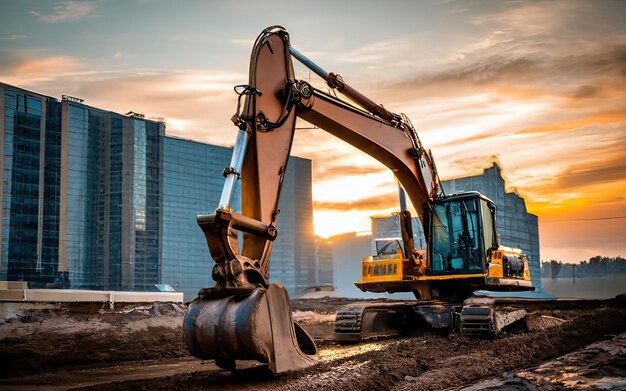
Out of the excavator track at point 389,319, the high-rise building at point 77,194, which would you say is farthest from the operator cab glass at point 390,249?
the high-rise building at point 77,194

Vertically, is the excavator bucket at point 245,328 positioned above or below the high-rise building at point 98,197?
below

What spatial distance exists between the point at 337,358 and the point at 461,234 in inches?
158

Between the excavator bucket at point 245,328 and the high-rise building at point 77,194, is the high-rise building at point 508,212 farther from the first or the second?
the excavator bucket at point 245,328

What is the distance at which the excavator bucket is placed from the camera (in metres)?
7.26

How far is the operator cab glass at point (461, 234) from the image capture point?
12102 millimetres

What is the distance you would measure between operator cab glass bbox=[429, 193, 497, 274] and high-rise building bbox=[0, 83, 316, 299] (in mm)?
22040

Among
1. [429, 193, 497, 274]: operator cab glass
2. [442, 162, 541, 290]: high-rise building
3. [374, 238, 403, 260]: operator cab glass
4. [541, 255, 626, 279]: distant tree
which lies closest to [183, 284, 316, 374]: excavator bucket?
[429, 193, 497, 274]: operator cab glass

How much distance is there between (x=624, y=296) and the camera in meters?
17.9

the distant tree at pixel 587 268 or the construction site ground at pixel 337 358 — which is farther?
the distant tree at pixel 587 268

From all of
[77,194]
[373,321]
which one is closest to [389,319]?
[373,321]

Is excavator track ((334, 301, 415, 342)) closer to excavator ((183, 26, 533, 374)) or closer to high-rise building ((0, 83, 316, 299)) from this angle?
excavator ((183, 26, 533, 374))

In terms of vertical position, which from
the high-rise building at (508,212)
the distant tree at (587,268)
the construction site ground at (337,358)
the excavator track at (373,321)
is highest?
the high-rise building at (508,212)

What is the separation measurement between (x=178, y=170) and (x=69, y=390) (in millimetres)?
31123

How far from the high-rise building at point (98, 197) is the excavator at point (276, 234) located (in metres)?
21.5
